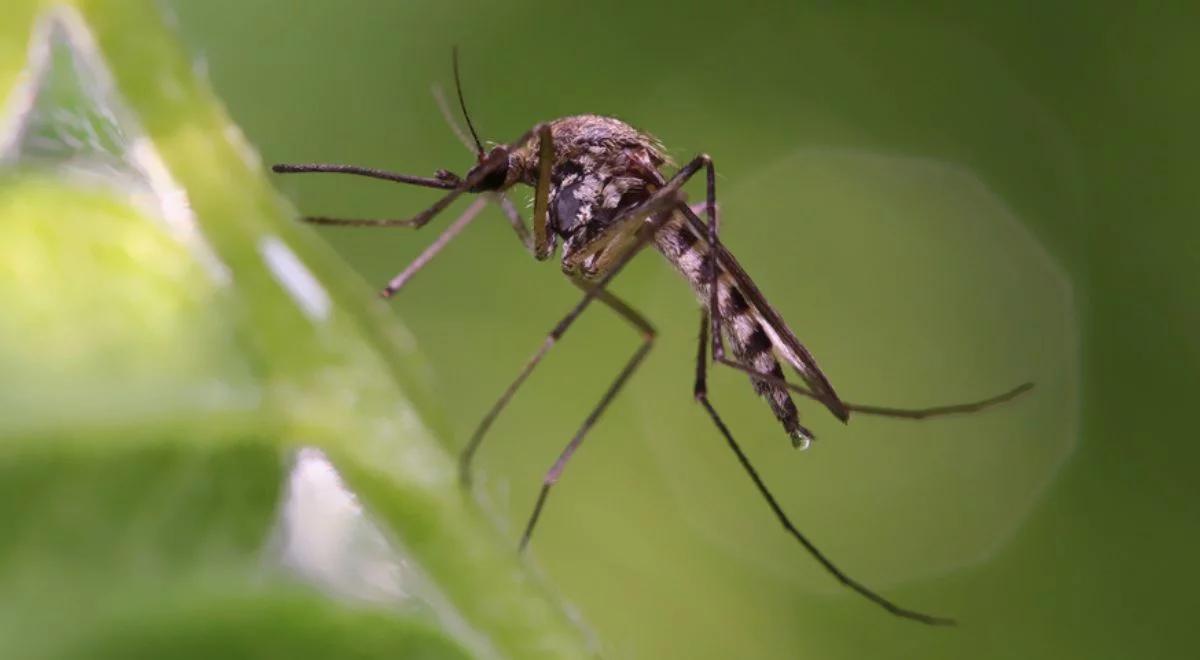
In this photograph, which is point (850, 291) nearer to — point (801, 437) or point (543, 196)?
point (801, 437)

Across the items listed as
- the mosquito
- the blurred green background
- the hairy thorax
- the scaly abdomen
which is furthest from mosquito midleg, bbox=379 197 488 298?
the blurred green background

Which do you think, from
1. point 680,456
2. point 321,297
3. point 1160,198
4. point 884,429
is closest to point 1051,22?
point 1160,198

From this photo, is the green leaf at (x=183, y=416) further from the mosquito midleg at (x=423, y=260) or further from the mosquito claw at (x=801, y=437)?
the mosquito claw at (x=801, y=437)

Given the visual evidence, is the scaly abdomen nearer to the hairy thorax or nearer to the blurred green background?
the hairy thorax

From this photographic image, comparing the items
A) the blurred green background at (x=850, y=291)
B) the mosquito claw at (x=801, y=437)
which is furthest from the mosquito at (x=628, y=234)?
the blurred green background at (x=850, y=291)

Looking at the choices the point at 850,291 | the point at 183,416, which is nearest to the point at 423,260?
the point at 183,416

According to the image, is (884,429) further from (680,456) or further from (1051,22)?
(1051,22)
